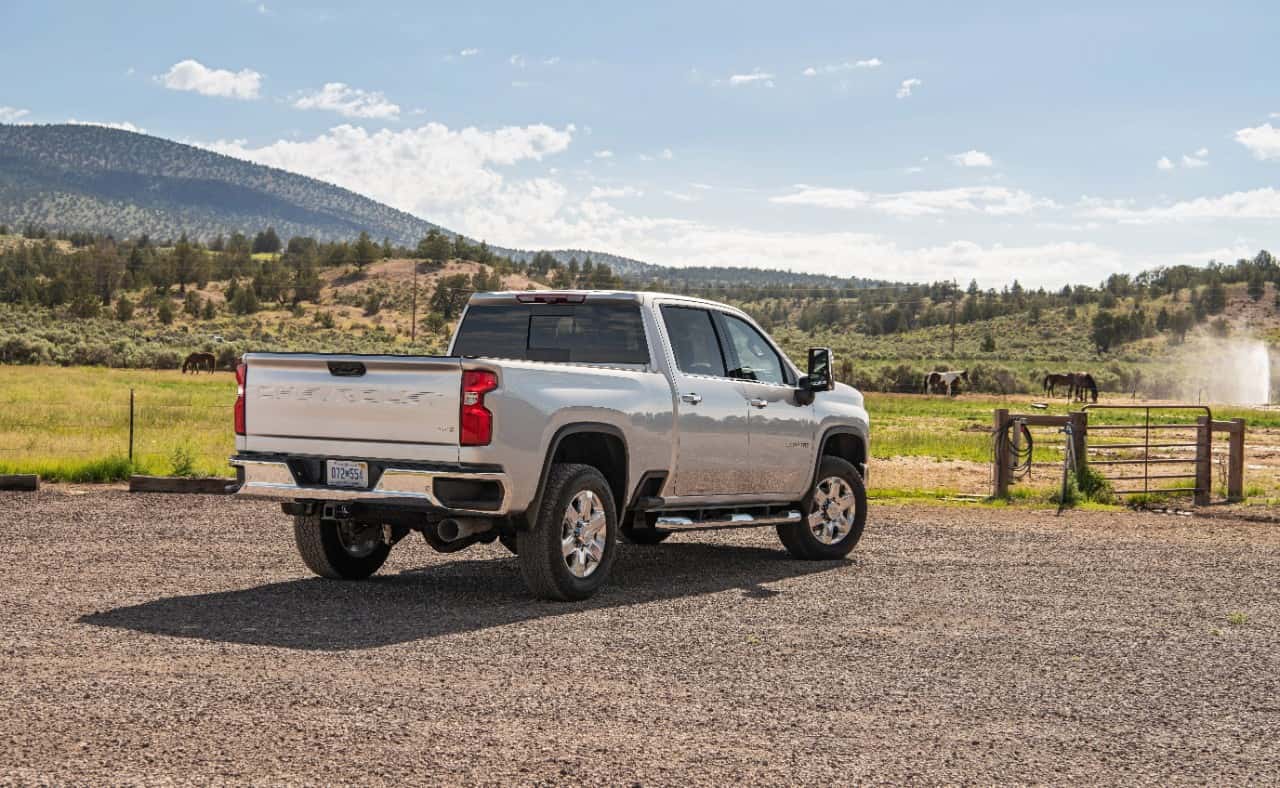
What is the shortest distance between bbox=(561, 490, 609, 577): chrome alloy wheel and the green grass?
10371mm

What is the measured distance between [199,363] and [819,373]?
5831 cm

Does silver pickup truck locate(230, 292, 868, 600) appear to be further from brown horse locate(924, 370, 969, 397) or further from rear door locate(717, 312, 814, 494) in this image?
brown horse locate(924, 370, 969, 397)

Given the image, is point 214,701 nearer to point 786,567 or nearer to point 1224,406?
point 786,567

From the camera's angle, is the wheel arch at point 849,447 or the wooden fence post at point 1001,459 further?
the wooden fence post at point 1001,459

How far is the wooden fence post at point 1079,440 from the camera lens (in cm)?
1956

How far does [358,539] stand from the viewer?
1151 centimetres

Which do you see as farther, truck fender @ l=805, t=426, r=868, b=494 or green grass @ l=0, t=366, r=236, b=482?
green grass @ l=0, t=366, r=236, b=482

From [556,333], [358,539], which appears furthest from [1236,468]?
[358,539]

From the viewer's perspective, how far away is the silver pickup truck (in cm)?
956

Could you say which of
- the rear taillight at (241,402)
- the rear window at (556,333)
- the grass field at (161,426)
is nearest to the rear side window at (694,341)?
the rear window at (556,333)

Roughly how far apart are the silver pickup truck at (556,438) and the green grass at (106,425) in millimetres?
9465

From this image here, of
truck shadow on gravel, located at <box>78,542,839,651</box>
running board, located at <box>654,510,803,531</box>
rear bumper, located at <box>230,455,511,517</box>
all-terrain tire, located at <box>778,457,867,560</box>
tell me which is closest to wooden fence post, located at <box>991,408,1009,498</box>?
all-terrain tire, located at <box>778,457,867,560</box>

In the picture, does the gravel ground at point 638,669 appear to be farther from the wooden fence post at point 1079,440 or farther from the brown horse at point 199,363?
the brown horse at point 199,363

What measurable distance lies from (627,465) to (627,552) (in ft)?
9.96
